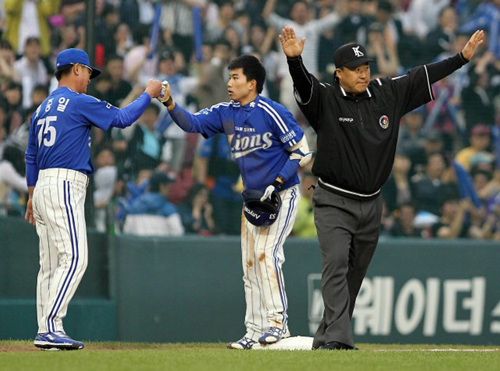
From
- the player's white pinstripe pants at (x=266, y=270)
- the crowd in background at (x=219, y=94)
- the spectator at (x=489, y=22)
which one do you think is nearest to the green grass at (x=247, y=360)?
Result: the player's white pinstripe pants at (x=266, y=270)

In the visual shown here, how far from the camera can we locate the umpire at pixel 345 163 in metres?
7.99

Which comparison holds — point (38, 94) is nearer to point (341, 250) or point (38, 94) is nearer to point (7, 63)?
point (7, 63)

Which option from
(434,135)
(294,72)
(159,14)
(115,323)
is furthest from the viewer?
(434,135)

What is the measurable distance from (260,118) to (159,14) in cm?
392

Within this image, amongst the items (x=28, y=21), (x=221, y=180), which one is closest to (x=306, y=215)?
(x=221, y=180)

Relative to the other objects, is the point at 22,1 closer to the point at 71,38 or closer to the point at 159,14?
the point at 71,38

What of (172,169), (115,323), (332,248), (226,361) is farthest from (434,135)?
(226,361)

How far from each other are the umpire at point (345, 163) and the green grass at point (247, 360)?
563 millimetres

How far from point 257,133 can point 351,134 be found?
0.91 m

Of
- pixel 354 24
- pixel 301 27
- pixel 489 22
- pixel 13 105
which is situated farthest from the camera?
pixel 489 22

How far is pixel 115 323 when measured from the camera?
11.3 metres

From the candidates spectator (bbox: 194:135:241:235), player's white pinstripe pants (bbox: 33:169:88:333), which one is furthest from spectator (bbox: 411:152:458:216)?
Result: player's white pinstripe pants (bbox: 33:169:88:333)

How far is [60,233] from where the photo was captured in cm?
788

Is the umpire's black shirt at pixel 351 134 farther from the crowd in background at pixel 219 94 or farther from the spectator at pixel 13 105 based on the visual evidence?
the spectator at pixel 13 105
